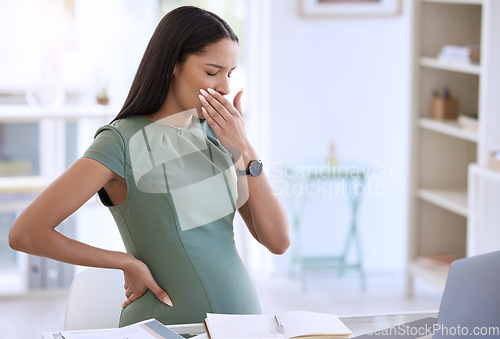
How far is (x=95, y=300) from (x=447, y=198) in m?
2.35

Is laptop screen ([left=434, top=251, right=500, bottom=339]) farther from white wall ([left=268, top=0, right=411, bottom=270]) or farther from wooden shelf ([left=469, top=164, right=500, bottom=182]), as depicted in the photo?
white wall ([left=268, top=0, right=411, bottom=270])

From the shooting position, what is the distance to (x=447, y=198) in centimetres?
358

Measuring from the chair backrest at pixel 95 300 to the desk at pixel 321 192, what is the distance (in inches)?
89.8

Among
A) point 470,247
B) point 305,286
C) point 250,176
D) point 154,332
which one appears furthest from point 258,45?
point 154,332

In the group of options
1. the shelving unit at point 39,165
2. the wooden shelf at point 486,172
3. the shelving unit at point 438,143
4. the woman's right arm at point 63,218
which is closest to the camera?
the woman's right arm at point 63,218

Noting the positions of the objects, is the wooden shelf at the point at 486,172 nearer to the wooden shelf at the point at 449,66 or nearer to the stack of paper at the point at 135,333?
the wooden shelf at the point at 449,66

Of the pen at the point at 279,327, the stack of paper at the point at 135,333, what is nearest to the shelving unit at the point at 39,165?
the stack of paper at the point at 135,333

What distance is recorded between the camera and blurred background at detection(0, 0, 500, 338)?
3723 millimetres

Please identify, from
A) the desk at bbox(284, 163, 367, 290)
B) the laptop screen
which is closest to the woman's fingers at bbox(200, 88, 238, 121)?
the laptop screen

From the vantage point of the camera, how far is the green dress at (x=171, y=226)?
153 centimetres

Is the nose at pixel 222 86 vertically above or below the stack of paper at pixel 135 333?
above

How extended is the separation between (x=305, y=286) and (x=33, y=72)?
1.87 meters

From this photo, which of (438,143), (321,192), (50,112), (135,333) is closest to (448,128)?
(438,143)

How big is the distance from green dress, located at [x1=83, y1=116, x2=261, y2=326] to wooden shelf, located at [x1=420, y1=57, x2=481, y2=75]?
79.7 inches
